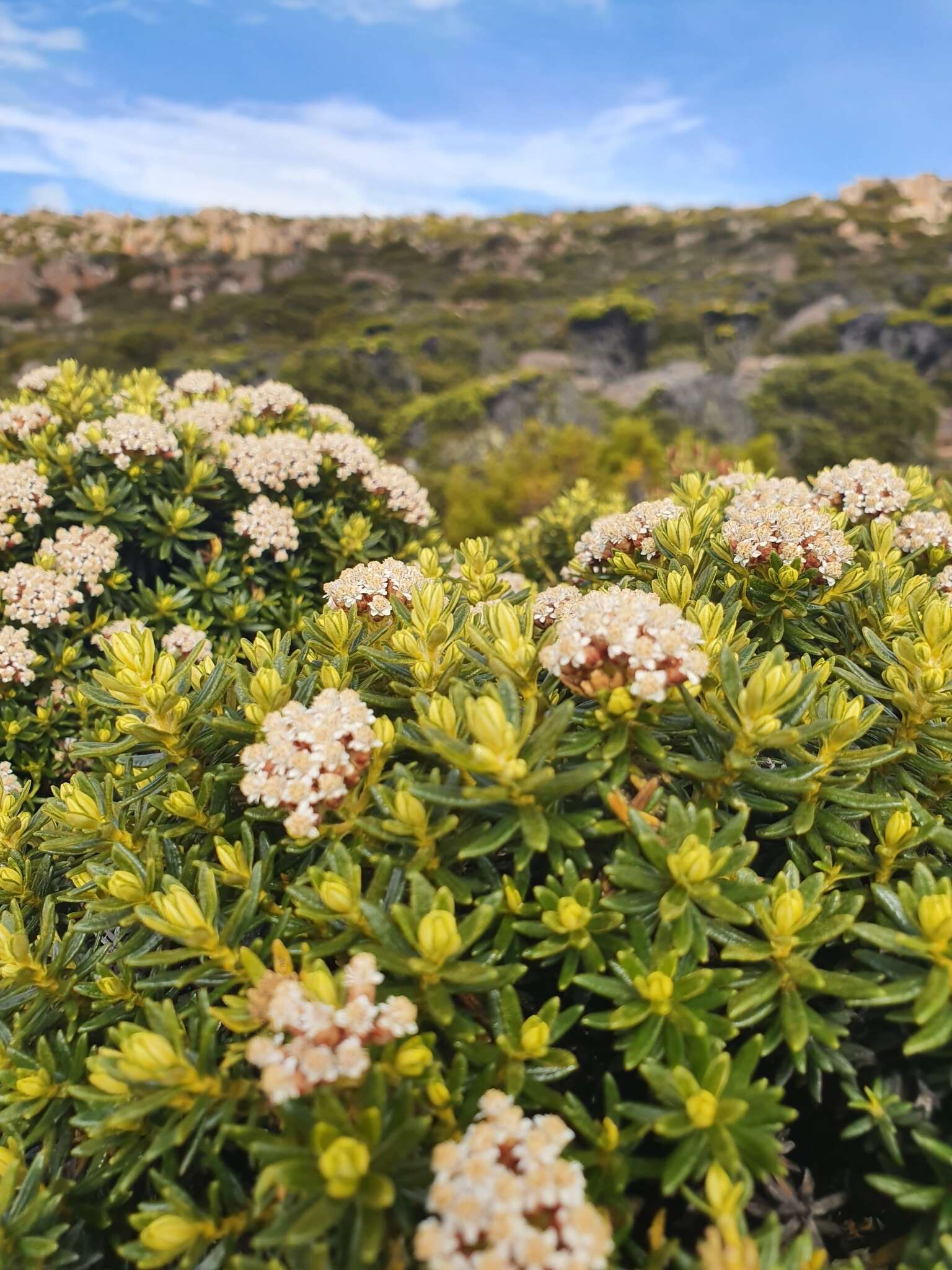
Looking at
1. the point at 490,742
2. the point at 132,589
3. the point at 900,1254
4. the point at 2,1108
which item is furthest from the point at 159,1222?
the point at 132,589

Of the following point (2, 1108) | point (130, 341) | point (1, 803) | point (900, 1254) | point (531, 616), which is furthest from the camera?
point (130, 341)

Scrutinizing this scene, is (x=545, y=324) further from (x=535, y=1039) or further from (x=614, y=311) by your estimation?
(x=535, y=1039)

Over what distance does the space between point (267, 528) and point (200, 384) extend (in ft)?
9.34

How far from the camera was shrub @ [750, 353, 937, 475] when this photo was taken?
3319 cm

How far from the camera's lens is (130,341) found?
43625mm

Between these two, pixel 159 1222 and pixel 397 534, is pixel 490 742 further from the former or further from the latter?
pixel 397 534

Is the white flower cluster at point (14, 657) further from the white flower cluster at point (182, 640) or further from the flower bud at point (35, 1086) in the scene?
the flower bud at point (35, 1086)

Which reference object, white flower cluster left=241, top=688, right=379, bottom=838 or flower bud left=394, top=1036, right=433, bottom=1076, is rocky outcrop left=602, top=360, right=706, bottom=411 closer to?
white flower cluster left=241, top=688, right=379, bottom=838

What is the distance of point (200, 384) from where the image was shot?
24.2ft

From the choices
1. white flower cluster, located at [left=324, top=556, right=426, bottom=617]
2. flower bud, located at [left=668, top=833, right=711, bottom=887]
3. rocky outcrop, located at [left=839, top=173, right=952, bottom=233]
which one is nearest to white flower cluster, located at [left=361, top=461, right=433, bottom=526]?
white flower cluster, located at [left=324, top=556, right=426, bottom=617]

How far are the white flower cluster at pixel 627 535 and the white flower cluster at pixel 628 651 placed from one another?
156 centimetres

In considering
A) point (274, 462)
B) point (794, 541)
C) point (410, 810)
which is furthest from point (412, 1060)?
point (274, 462)

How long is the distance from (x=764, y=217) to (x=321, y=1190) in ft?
277

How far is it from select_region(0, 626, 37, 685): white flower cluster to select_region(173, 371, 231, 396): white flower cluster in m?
3.52
